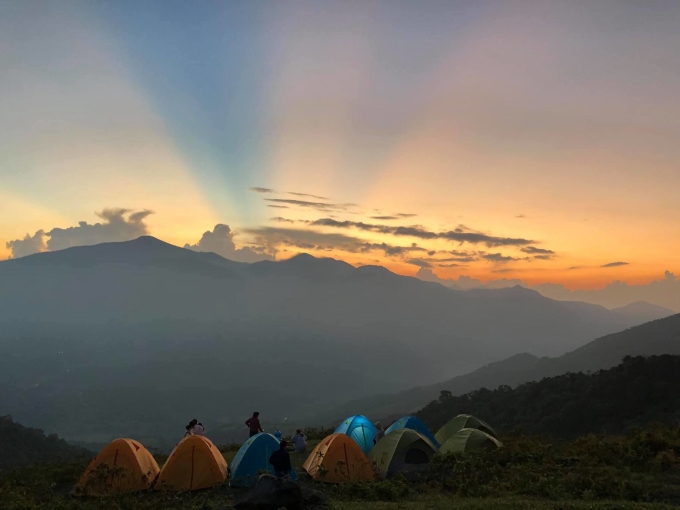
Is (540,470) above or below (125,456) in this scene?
below

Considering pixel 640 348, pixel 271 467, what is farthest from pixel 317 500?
pixel 640 348

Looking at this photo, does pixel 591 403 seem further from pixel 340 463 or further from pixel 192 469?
pixel 192 469

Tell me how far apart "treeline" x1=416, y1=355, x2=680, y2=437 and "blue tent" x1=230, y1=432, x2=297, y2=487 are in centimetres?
2560

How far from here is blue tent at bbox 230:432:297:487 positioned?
54.3ft

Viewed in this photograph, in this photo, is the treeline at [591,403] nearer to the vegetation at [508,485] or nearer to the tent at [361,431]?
the tent at [361,431]

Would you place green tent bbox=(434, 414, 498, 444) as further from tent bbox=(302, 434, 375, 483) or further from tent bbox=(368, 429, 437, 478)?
tent bbox=(302, 434, 375, 483)

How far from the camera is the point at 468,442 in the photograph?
19.4 meters

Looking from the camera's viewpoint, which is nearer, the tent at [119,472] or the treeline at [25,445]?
the tent at [119,472]

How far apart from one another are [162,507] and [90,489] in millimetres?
3682

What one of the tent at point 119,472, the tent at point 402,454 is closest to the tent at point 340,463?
the tent at point 402,454

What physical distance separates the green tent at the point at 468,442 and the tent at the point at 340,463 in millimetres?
4027

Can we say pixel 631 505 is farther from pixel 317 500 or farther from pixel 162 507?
pixel 162 507

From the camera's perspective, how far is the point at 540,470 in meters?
16.6

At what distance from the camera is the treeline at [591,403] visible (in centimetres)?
4284
